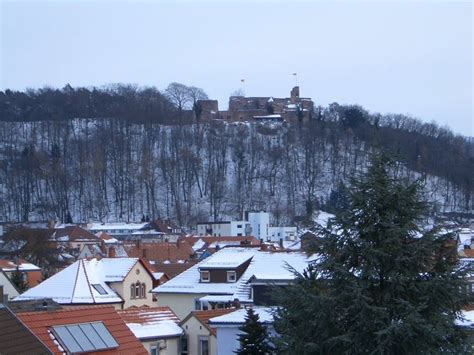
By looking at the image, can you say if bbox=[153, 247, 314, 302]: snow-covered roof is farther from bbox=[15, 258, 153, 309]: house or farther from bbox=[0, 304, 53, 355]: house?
bbox=[0, 304, 53, 355]: house

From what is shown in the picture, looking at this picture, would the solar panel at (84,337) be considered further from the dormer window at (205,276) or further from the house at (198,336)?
the dormer window at (205,276)

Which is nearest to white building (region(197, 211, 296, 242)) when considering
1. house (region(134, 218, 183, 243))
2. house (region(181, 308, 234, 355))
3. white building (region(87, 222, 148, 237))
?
house (region(134, 218, 183, 243))

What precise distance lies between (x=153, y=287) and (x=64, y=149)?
105m

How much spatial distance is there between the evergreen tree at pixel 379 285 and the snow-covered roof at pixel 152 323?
301 inches

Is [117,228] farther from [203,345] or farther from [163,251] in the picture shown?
[203,345]

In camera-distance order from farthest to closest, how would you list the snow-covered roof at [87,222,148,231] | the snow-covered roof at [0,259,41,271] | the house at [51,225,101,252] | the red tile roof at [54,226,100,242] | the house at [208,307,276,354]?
1. the snow-covered roof at [87,222,148,231]
2. the red tile roof at [54,226,100,242]
3. the house at [51,225,101,252]
4. the snow-covered roof at [0,259,41,271]
5. the house at [208,307,276,354]

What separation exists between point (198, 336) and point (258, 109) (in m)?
135

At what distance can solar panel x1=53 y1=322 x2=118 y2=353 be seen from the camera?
19.3 m

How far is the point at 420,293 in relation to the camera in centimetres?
1697

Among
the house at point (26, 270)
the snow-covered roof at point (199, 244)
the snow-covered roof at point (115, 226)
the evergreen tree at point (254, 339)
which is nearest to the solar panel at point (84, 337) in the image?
the evergreen tree at point (254, 339)

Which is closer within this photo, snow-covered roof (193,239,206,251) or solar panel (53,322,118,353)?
solar panel (53,322,118,353)

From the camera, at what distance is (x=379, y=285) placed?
56.6ft

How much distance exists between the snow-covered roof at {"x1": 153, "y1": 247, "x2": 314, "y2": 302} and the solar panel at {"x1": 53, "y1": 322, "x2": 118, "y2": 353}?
12.4m

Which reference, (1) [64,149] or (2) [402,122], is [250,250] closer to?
(1) [64,149]
